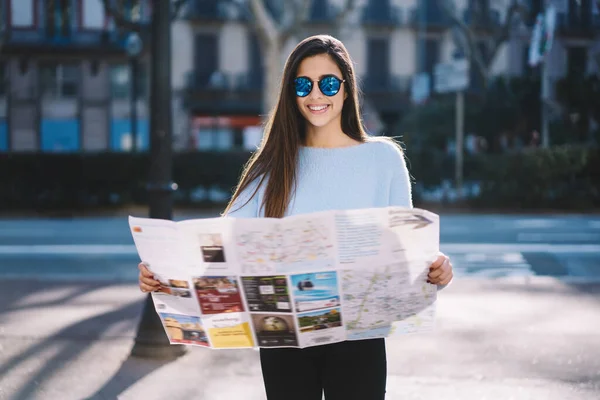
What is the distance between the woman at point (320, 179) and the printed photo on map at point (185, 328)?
0.76ft

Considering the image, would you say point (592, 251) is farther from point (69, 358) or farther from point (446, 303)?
point (69, 358)

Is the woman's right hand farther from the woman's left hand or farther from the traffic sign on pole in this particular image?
the traffic sign on pole

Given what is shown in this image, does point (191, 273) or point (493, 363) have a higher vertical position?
point (191, 273)

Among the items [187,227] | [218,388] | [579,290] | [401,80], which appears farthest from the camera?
[401,80]

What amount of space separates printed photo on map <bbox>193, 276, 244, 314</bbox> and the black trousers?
26 cm

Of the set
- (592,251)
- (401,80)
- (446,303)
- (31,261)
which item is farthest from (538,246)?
(401,80)

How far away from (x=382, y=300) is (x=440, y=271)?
0.19 meters

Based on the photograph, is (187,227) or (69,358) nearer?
(187,227)

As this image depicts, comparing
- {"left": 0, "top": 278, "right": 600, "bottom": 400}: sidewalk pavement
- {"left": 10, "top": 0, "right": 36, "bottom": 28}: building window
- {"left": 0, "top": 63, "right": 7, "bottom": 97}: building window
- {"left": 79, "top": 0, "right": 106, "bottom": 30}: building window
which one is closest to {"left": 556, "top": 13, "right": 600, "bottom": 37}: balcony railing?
{"left": 79, "top": 0, "right": 106, "bottom": 30}: building window

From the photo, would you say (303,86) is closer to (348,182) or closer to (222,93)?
(348,182)

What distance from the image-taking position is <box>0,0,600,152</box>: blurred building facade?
3556 centimetres

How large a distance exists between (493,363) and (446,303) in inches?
86.9

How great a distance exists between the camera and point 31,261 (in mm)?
11180

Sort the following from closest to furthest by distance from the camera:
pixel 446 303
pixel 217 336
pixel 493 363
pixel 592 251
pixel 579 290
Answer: pixel 217 336 < pixel 493 363 < pixel 446 303 < pixel 579 290 < pixel 592 251
